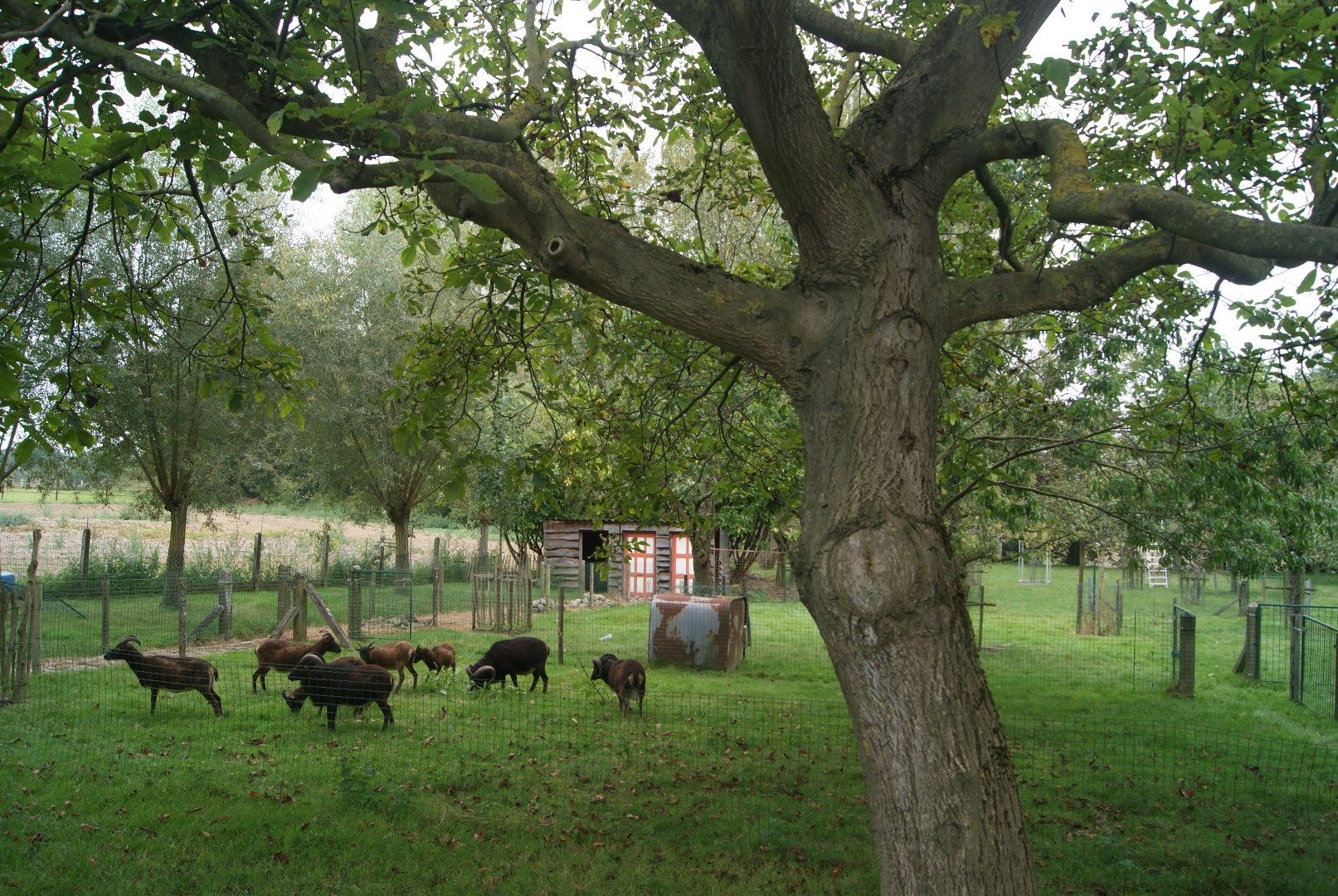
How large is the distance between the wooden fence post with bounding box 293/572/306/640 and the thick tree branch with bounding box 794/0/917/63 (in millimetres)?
15451

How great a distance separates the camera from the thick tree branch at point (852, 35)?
213 inches

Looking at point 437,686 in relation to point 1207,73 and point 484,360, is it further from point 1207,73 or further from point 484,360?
point 1207,73

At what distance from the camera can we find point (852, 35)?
5.43m

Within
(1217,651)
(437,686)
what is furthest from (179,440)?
(1217,651)

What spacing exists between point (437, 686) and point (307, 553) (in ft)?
59.8

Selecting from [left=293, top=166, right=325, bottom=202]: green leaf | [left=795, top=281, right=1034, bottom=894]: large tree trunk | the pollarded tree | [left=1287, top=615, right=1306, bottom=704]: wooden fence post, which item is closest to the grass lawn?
[left=1287, top=615, right=1306, bottom=704]: wooden fence post

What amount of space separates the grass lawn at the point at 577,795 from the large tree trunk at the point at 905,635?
3230mm

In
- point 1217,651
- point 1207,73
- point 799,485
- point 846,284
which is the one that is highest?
point 1207,73

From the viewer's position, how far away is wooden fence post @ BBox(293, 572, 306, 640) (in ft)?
59.2

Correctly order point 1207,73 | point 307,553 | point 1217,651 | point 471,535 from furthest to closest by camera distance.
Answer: point 471,535 → point 307,553 → point 1217,651 → point 1207,73

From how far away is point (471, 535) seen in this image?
1892 inches

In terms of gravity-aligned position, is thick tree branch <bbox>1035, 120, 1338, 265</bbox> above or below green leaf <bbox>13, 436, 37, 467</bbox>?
above

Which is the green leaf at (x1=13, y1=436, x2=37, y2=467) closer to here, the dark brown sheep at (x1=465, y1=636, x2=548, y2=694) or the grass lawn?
the grass lawn

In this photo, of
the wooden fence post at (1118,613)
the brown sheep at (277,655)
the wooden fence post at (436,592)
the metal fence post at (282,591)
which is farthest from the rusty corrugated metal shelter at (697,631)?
the wooden fence post at (1118,613)
